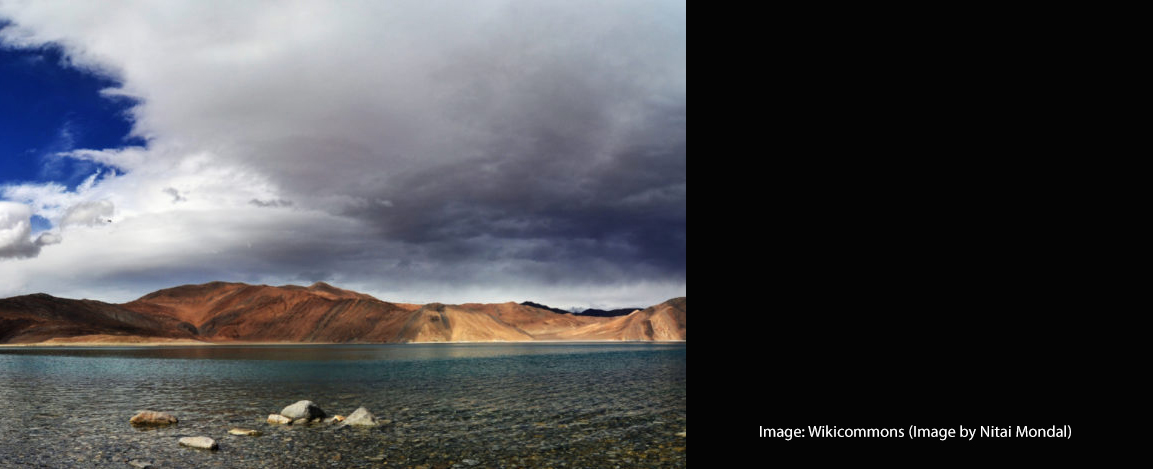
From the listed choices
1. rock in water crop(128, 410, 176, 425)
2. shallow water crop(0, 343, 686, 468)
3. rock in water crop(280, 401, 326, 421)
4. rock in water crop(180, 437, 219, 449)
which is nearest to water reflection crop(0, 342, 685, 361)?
shallow water crop(0, 343, 686, 468)

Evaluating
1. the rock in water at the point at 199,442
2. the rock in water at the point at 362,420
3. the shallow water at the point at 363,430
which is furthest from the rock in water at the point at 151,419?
the rock in water at the point at 362,420

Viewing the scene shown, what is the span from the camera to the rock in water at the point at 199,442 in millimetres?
17406

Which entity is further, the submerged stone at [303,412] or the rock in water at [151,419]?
the submerged stone at [303,412]

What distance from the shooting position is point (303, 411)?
892 inches

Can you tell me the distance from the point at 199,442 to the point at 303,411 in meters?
5.08

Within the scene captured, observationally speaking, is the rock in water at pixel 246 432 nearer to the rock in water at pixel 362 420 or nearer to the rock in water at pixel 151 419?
the rock in water at pixel 362 420

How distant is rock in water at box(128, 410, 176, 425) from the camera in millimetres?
21359

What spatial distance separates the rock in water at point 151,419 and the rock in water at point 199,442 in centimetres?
471

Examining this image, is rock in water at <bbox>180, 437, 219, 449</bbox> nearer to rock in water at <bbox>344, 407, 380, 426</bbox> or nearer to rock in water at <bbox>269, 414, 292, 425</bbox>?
rock in water at <bbox>269, 414, 292, 425</bbox>

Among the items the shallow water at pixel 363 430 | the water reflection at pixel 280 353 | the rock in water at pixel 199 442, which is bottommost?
the water reflection at pixel 280 353

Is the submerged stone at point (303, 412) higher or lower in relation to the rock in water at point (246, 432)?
higher
